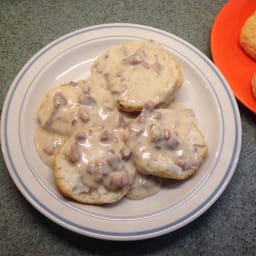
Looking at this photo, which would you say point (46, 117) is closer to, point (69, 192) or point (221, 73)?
point (69, 192)

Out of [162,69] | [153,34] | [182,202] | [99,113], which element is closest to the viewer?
[182,202]

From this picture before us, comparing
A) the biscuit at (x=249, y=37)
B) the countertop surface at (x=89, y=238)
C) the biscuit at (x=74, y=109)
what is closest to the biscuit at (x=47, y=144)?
the biscuit at (x=74, y=109)

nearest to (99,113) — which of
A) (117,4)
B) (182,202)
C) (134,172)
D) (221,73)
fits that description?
(134,172)

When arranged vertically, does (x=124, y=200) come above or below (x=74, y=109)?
below

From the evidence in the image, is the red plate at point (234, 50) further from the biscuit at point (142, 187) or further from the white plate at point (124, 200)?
the biscuit at point (142, 187)

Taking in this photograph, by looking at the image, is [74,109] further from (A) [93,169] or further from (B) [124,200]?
(B) [124,200]

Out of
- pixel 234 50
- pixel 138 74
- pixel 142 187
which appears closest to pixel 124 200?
pixel 142 187
